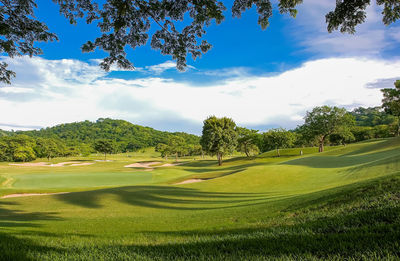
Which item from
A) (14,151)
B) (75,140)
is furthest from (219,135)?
(75,140)

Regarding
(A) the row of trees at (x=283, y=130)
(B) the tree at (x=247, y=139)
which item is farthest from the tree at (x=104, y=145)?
(B) the tree at (x=247, y=139)

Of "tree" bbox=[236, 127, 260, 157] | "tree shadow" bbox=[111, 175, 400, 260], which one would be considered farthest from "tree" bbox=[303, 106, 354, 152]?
"tree shadow" bbox=[111, 175, 400, 260]

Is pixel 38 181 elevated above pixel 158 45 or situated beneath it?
situated beneath

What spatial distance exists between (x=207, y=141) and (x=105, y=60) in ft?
132

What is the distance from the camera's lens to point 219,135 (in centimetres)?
4588

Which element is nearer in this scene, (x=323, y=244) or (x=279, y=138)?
(x=323, y=244)

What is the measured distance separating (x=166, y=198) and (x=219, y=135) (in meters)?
30.8

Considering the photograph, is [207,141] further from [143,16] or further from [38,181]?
[143,16]

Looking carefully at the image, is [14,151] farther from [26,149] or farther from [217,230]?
[217,230]

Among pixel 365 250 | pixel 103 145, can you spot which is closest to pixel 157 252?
pixel 365 250

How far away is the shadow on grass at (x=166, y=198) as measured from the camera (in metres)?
14.3

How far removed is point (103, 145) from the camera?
80.8 meters

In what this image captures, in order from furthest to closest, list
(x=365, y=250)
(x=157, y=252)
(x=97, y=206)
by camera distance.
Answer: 1. (x=97, y=206)
2. (x=157, y=252)
3. (x=365, y=250)

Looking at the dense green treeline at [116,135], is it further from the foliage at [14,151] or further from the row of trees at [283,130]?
the row of trees at [283,130]
